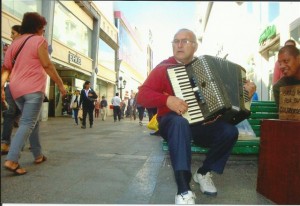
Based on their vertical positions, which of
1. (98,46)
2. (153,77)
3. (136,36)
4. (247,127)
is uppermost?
(136,36)

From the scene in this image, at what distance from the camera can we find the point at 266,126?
2406mm

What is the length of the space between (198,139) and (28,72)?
162 cm

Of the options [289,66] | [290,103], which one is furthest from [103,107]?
[290,103]

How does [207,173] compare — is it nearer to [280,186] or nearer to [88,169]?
[280,186]

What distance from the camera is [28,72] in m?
3.01

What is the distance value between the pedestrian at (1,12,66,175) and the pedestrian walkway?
0.41 m

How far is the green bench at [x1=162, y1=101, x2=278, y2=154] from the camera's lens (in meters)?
3.42

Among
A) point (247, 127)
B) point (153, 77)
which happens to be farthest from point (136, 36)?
point (153, 77)

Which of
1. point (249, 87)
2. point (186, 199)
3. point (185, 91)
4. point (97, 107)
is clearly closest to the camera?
point (186, 199)

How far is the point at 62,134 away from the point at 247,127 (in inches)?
136

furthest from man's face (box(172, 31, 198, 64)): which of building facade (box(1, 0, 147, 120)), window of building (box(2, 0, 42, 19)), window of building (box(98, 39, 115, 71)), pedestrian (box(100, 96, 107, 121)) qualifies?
window of building (box(2, 0, 42, 19))

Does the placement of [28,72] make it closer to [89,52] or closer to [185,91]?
[185,91]

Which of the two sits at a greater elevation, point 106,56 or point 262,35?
point 262,35

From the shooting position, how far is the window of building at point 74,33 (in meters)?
4.82
